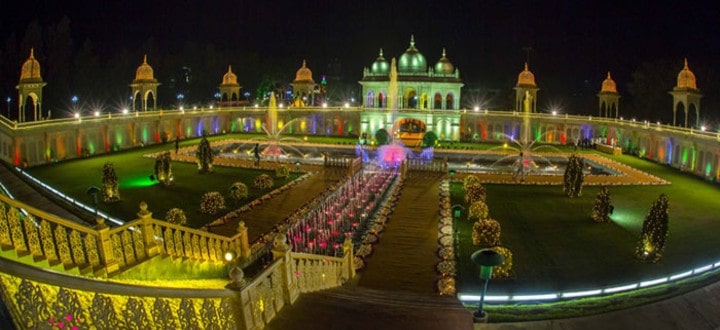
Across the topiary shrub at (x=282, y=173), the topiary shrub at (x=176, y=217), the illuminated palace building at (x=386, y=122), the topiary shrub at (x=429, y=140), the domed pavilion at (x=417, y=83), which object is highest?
the domed pavilion at (x=417, y=83)

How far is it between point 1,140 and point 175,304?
41655mm

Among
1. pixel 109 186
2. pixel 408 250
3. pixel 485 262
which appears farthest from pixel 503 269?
pixel 109 186

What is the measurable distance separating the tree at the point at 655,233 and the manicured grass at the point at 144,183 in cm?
1845

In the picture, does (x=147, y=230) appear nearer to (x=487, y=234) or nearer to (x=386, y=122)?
(x=487, y=234)

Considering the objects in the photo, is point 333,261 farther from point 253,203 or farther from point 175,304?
point 253,203

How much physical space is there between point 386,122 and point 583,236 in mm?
42970

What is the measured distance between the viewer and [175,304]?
26.2ft

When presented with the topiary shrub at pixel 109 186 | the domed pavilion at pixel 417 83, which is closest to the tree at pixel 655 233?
the topiary shrub at pixel 109 186

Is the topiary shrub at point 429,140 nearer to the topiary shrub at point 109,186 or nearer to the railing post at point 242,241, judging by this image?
the topiary shrub at point 109,186

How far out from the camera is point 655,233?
824 inches

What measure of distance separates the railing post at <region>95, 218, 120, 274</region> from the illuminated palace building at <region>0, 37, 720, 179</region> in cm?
3447

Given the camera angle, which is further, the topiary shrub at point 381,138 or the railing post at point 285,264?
the topiary shrub at point 381,138

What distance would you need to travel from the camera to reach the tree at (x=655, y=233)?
819 inches

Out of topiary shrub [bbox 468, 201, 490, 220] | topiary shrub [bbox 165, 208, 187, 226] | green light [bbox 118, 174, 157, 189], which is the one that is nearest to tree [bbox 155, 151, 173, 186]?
green light [bbox 118, 174, 157, 189]
